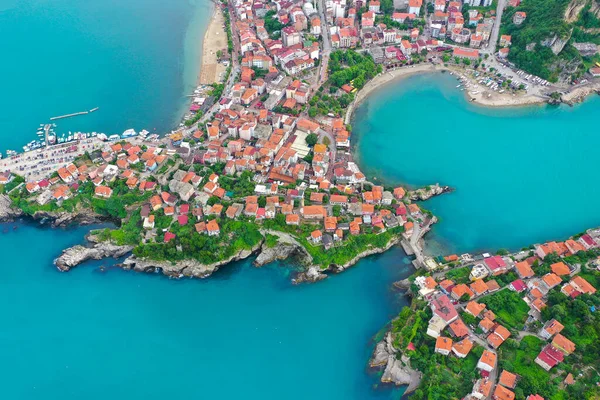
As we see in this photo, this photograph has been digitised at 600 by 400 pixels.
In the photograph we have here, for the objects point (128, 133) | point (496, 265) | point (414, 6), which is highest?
point (414, 6)

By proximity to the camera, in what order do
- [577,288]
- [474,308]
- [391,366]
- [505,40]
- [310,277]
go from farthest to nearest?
1. [505,40]
2. [310,277]
3. [577,288]
4. [474,308]
5. [391,366]

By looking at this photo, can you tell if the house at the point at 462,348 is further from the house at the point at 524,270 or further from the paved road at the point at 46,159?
the paved road at the point at 46,159

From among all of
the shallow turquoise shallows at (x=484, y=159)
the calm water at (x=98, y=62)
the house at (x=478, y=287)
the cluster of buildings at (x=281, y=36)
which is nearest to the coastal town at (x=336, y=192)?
the house at (x=478, y=287)

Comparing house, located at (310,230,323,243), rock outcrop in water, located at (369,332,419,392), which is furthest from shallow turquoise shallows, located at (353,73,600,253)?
rock outcrop in water, located at (369,332,419,392)

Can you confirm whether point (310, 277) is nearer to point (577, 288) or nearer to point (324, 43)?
point (577, 288)

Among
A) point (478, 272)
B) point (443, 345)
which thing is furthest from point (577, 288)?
point (443, 345)

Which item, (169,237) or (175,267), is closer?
(175,267)

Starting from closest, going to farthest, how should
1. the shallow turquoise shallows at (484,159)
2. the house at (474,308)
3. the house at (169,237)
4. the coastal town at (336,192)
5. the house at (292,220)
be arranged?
1. the coastal town at (336,192)
2. the house at (474,308)
3. the house at (169,237)
4. the house at (292,220)
5. the shallow turquoise shallows at (484,159)
